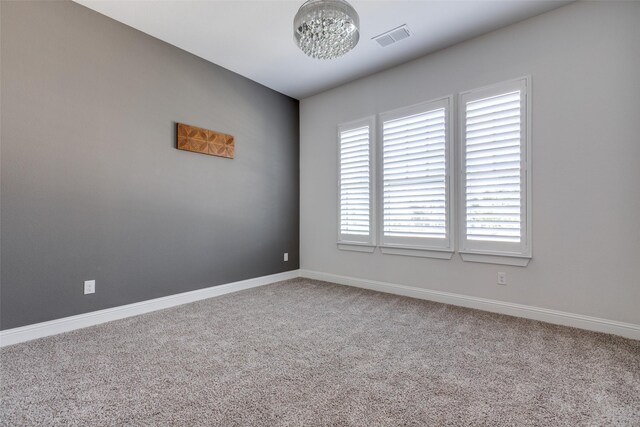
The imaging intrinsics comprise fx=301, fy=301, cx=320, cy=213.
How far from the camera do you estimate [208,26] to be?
2.96m

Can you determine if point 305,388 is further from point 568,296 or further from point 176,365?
point 568,296

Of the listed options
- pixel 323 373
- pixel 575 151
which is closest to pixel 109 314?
pixel 323 373

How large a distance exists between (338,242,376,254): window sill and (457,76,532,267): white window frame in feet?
3.74

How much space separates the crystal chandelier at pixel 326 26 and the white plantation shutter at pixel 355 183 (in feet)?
5.95

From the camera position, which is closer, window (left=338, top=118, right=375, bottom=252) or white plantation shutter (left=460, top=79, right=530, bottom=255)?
white plantation shutter (left=460, top=79, right=530, bottom=255)

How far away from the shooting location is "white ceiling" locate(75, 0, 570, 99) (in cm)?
266

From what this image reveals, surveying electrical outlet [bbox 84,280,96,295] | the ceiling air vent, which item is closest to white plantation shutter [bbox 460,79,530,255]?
the ceiling air vent

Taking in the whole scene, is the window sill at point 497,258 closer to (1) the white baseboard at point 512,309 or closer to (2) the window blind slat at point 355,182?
(1) the white baseboard at point 512,309

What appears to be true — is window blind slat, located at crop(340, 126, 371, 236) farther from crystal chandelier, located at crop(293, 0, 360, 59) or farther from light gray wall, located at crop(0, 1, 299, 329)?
crystal chandelier, located at crop(293, 0, 360, 59)

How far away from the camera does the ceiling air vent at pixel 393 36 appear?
3.00 metres

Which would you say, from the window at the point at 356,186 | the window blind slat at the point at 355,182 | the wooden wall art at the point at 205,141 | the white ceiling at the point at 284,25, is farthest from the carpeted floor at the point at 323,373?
the white ceiling at the point at 284,25

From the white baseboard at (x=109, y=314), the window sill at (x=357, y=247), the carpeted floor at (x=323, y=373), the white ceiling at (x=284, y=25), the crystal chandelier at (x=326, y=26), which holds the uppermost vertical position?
the white ceiling at (x=284, y=25)

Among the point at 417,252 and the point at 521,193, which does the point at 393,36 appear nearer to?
the point at 521,193

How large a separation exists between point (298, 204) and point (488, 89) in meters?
2.95
